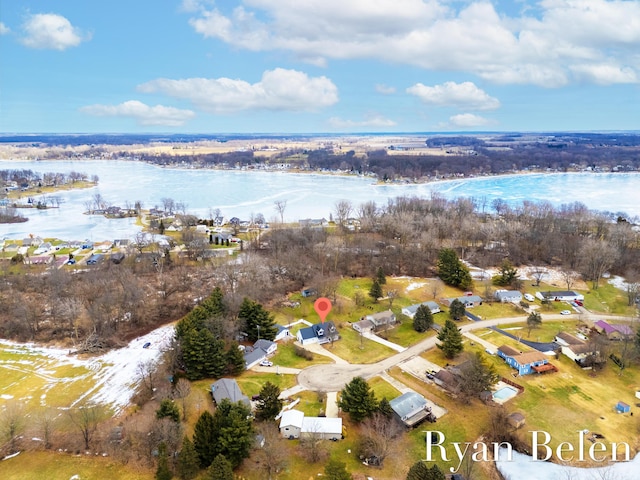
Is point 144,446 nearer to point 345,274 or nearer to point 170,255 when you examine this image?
point 345,274

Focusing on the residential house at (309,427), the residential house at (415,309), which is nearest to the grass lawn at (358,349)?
the residential house at (415,309)

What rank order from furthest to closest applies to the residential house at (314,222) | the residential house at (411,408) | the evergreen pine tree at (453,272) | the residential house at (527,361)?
the residential house at (314,222), the evergreen pine tree at (453,272), the residential house at (527,361), the residential house at (411,408)

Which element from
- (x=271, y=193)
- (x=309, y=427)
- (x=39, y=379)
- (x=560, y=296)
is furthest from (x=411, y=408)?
(x=271, y=193)

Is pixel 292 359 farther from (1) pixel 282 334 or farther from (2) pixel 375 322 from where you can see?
(2) pixel 375 322

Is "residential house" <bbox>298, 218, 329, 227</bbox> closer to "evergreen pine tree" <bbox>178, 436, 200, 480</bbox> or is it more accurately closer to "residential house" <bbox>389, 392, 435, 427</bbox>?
"residential house" <bbox>389, 392, 435, 427</bbox>

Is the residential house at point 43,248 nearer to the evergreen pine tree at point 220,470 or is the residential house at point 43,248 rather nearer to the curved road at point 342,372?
the curved road at point 342,372

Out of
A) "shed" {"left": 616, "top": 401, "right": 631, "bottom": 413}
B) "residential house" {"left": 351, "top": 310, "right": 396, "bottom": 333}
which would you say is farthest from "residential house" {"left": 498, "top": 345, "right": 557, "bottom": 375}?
"residential house" {"left": 351, "top": 310, "right": 396, "bottom": 333}
